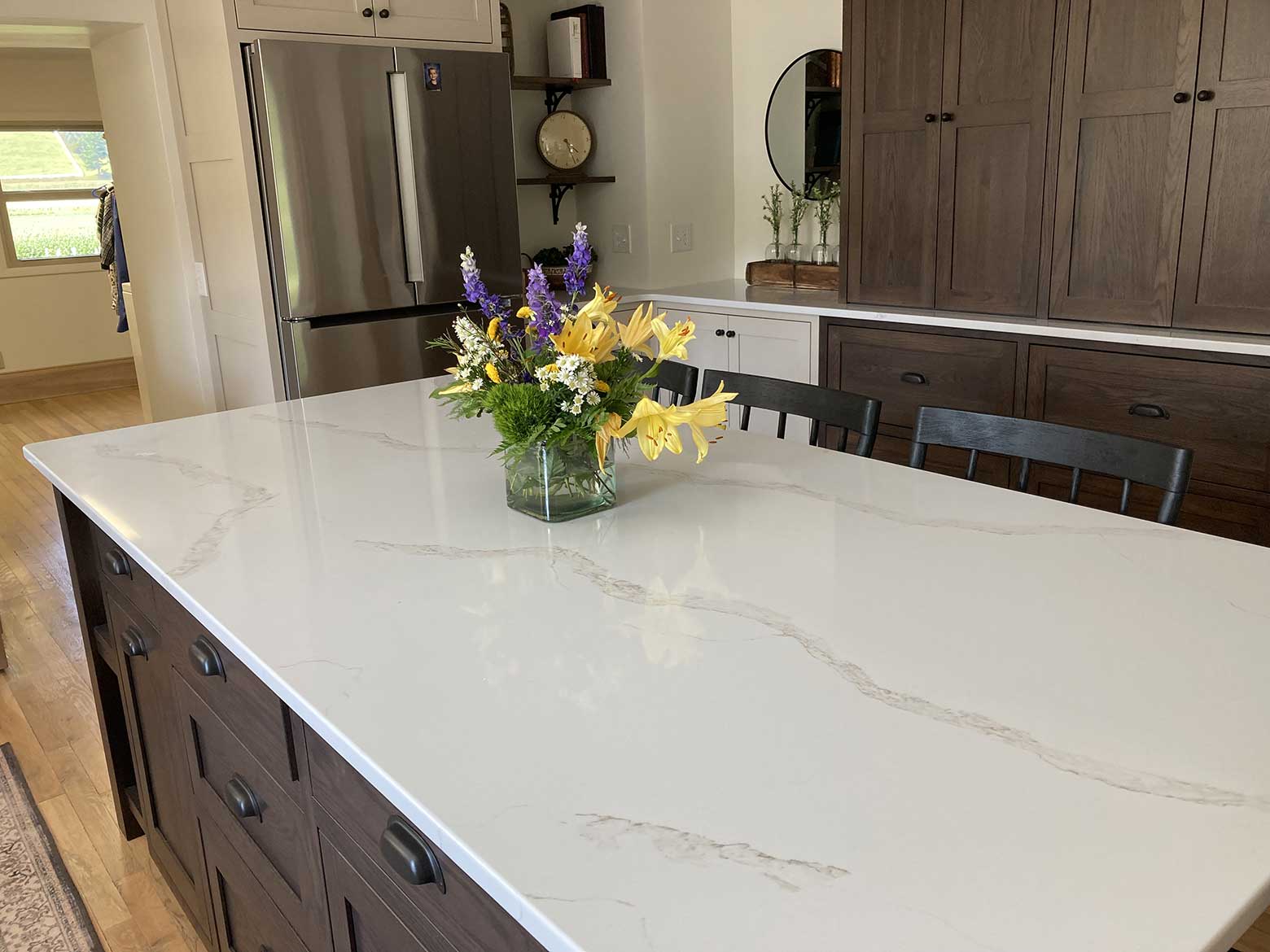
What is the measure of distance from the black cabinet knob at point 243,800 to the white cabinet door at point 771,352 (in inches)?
93.5

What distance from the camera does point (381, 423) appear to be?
2176mm

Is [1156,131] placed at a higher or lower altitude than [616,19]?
lower

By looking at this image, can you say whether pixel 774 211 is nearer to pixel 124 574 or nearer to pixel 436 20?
pixel 436 20

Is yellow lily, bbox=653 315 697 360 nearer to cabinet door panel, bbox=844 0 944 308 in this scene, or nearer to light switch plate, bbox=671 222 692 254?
cabinet door panel, bbox=844 0 944 308

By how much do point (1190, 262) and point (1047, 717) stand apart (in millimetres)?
2209

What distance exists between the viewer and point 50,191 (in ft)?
26.0

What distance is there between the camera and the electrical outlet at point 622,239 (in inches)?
174

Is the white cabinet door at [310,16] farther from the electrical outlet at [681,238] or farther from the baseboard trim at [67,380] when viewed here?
the baseboard trim at [67,380]

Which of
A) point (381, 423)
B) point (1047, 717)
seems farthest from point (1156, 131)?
point (1047, 717)

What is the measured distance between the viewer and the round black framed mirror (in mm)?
3979

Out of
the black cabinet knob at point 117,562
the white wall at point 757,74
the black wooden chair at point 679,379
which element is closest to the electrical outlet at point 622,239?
the white wall at point 757,74

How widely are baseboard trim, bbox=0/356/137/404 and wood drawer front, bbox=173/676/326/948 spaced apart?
283 inches

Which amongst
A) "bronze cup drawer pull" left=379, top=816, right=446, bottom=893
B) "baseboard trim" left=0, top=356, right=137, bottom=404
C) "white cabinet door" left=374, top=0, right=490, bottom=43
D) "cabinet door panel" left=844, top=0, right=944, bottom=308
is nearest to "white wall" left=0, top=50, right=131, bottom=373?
"baseboard trim" left=0, top=356, right=137, bottom=404

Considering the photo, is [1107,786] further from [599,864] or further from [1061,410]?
[1061,410]
